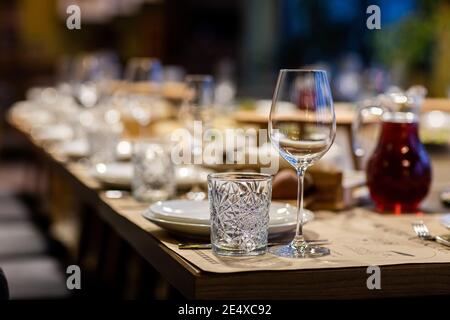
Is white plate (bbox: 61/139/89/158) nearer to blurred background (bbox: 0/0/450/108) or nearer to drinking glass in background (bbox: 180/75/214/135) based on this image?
drinking glass in background (bbox: 180/75/214/135)

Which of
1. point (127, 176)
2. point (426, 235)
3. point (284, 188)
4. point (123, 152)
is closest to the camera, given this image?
point (426, 235)

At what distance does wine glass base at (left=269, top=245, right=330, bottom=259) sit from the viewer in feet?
4.02

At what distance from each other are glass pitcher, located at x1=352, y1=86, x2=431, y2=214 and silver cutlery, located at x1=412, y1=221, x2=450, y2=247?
0.19 m

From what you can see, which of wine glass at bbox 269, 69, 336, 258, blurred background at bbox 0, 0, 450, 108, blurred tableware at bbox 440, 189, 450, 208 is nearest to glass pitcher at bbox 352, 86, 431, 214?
blurred tableware at bbox 440, 189, 450, 208

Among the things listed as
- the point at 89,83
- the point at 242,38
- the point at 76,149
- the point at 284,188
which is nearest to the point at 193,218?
the point at 284,188

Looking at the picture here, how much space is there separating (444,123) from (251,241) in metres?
2.16

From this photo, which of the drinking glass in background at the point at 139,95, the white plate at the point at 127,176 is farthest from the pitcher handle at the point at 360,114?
the drinking glass in background at the point at 139,95

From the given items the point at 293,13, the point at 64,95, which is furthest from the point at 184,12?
the point at 64,95

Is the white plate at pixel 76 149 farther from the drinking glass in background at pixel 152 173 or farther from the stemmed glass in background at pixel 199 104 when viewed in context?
the drinking glass in background at pixel 152 173

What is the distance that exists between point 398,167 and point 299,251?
0.49 meters

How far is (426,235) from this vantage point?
1.38m

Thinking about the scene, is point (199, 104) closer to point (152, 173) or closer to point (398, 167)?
point (152, 173)
